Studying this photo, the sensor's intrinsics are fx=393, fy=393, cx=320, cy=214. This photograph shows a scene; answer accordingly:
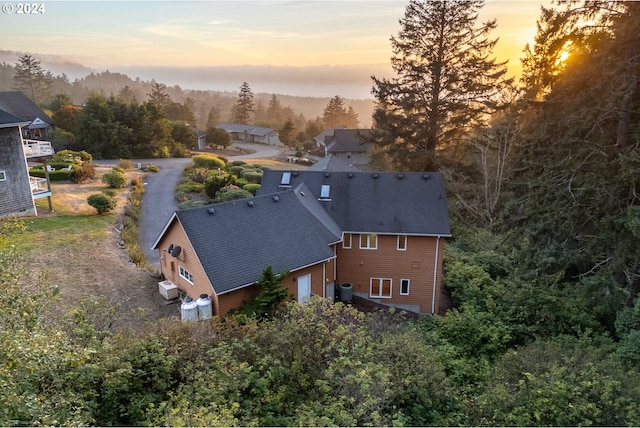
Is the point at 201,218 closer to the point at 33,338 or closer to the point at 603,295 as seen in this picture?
the point at 33,338

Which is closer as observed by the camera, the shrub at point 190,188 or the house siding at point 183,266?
the house siding at point 183,266

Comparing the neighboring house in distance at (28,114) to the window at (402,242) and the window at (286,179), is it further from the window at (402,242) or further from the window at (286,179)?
the window at (402,242)

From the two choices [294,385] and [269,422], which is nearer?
[269,422]

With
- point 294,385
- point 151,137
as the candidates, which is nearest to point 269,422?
point 294,385

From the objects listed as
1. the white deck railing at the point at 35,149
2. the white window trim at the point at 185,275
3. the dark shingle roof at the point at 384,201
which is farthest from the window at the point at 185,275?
the white deck railing at the point at 35,149

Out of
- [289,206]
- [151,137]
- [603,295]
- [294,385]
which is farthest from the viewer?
[151,137]

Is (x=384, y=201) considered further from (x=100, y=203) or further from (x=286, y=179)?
(x=100, y=203)
